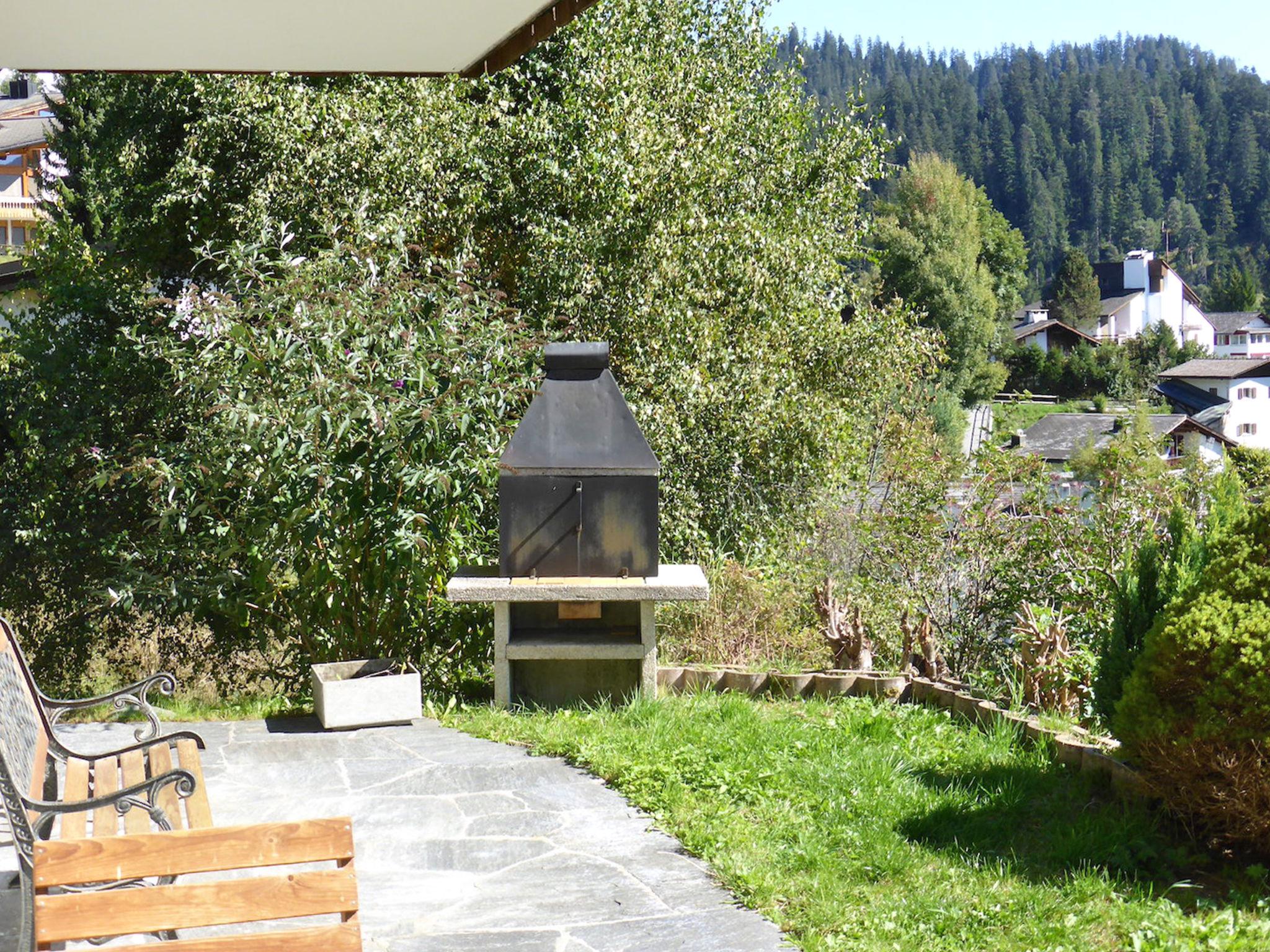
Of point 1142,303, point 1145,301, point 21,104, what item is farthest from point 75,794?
point 1145,301

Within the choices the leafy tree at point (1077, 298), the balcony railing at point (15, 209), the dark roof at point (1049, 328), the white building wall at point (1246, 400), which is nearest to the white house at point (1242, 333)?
the leafy tree at point (1077, 298)

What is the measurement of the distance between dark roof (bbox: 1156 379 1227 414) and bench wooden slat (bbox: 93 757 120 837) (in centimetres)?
6138

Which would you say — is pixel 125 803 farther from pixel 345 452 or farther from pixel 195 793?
pixel 345 452

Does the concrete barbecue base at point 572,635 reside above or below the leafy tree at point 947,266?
below

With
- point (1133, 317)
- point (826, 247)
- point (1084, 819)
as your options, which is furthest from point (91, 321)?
point (1133, 317)

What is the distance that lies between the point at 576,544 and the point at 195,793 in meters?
2.74

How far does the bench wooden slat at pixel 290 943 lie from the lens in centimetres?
214

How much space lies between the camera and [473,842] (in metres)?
3.88

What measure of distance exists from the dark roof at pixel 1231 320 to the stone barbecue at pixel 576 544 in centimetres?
8726

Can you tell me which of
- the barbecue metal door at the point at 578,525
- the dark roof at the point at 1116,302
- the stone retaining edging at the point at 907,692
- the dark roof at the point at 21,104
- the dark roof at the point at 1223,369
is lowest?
the stone retaining edging at the point at 907,692

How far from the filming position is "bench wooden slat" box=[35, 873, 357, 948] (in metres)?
2.14

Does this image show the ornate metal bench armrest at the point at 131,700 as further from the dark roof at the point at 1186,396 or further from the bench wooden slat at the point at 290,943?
the dark roof at the point at 1186,396

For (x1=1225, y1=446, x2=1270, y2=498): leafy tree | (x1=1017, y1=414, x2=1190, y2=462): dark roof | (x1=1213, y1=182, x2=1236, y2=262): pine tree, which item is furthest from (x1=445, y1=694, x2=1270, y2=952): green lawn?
(x1=1213, y1=182, x2=1236, y2=262): pine tree

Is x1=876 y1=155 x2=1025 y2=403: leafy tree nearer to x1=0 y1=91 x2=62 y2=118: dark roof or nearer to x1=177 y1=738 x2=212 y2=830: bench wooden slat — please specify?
x1=0 y1=91 x2=62 y2=118: dark roof
